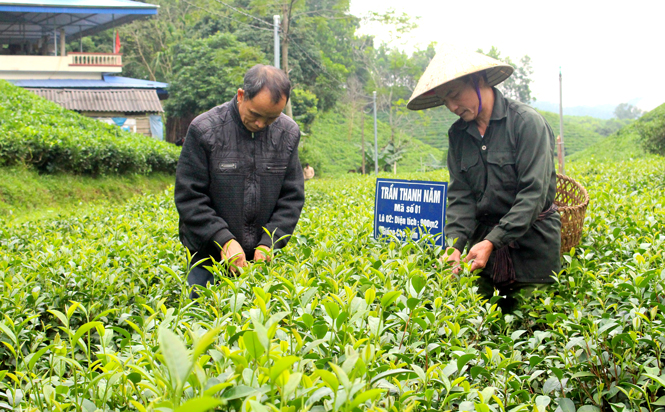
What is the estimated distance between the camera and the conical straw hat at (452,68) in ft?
8.68

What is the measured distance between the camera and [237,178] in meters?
2.75

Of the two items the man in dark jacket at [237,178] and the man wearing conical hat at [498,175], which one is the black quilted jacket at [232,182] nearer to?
the man in dark jacket at [237,178]

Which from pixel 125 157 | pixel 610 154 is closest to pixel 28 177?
pixel 125 157

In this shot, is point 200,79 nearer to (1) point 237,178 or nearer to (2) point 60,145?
(2) point 60,145

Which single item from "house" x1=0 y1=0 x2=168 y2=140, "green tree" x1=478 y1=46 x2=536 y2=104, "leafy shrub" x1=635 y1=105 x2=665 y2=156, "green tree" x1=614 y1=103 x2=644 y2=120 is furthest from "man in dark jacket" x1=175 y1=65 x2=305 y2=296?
"green tree" x1=614 y1=103 x2=644 y2=120


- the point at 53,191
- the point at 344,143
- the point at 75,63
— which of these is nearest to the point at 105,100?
the point at 75,63

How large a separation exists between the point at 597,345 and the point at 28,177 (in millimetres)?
11095

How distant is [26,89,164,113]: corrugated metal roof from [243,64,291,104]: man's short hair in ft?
70.8

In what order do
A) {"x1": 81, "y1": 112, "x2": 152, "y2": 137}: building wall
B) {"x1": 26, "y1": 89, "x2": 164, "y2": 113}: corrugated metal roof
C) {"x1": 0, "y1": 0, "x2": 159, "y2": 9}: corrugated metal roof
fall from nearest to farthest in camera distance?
{"x1": 0, "y1": 0, "x2": 159, "y2": 9}: corrugated metal roof → {"x1": 26, "y1": 89, "x2": 164, "y2": 113}: corrugated metal roof → {"x1": 81, "y1": 112, "x2": 152, "y2": 137}: building wall

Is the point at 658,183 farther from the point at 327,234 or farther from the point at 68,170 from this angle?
the point at 68,170

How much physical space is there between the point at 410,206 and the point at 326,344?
2.24 metres

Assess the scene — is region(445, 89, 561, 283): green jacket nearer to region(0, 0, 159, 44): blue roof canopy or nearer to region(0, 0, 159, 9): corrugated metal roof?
region(0, 0, 159, 44): blue roof canopy

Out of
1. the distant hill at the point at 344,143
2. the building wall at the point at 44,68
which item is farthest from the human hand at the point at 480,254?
the distant hill at the point at 344,143

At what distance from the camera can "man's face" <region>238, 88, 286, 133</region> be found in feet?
8.19
